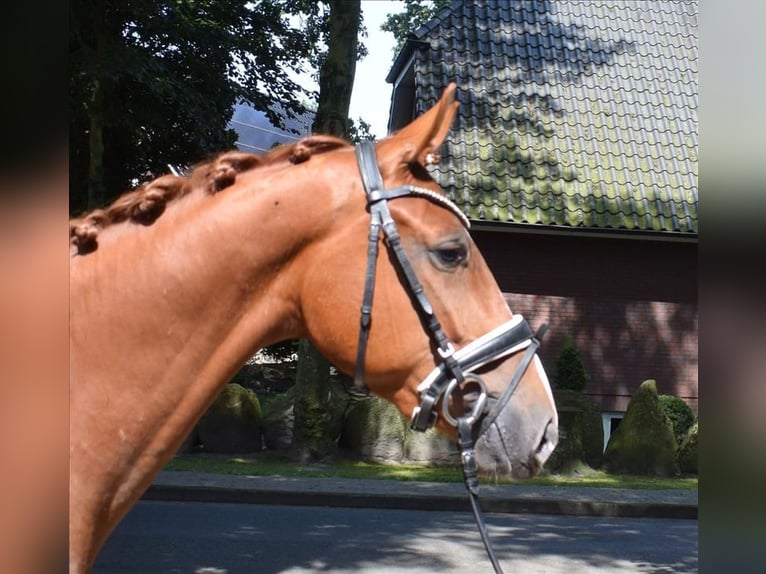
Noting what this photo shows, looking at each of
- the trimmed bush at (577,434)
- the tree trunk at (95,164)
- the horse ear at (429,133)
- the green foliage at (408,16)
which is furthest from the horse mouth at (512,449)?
the green foliage at (408,16)

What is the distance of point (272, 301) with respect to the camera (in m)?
2.20

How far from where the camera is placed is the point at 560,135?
16109 mm

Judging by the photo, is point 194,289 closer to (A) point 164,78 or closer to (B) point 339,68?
(A) point 164,78

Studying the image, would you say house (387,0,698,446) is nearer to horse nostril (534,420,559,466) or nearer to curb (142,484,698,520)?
curb (142,484,698,520)

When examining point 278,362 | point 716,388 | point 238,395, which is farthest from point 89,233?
point 278,362

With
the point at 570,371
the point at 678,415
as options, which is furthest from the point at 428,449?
the point at 678,415

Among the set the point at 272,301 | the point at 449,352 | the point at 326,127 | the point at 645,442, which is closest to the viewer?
the point at 449,352

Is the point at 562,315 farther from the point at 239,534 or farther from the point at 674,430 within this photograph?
the point at 239,534

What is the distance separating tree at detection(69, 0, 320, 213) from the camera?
613 centimetres

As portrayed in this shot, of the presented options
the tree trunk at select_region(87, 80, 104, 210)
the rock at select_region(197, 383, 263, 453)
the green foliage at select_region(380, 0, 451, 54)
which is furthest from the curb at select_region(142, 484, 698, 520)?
the green foliage at select_region(380, 0, 451, 54)

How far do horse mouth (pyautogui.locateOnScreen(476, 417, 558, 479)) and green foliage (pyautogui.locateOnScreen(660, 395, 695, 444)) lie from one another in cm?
1298

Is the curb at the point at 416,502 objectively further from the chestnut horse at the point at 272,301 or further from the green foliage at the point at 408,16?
the green foliage at the point at 408,16

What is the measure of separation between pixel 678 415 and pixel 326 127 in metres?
7.68

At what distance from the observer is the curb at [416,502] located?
11.1m
